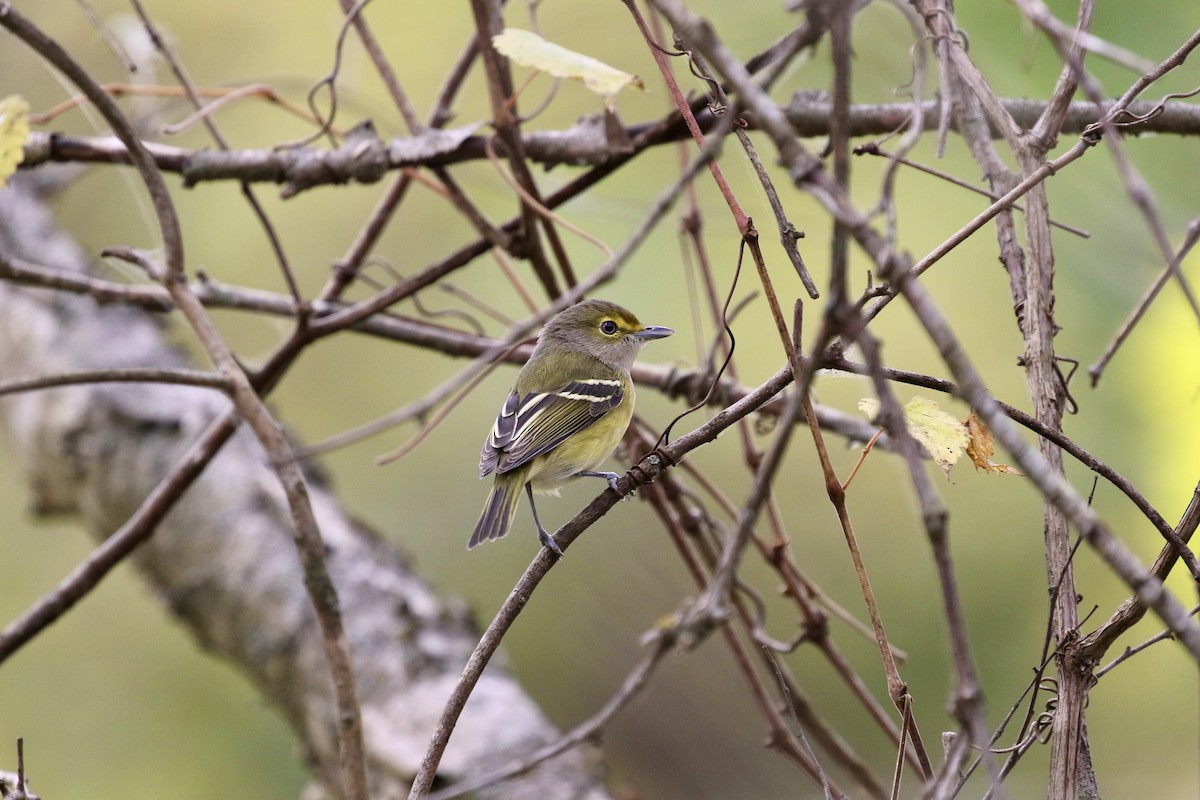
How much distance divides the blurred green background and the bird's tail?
63cm

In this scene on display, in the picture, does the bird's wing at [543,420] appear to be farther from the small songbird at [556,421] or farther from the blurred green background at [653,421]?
the blurred green background at [653,421]

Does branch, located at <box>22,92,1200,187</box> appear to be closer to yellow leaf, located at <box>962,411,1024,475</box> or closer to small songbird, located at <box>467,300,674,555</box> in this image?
small songbird, located at <box>467,300,674,555</box>

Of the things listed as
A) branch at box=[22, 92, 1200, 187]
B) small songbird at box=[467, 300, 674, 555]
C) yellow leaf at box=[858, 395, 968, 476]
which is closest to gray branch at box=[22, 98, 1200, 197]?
branch at box=[22, 92, 1200, 187]

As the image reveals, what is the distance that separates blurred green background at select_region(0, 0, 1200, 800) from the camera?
294 cm

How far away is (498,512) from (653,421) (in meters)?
1.63

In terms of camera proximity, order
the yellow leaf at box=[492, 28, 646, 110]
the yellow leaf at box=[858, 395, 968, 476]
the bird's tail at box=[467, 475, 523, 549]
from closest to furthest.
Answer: the yellow leaf at box=[858, 395, 968, 476] < the yellow leaf at box=[492, 28, 646, 110] < the bird's tail at box=[467, 475, 523, 549]

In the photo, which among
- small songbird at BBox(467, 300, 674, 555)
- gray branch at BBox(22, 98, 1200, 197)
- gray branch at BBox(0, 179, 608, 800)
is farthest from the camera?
gray branch at BBox(0, 179, 608, 800)

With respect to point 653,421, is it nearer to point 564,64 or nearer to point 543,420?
point 543,420

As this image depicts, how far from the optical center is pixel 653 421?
415cm

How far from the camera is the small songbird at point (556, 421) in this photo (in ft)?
8.68

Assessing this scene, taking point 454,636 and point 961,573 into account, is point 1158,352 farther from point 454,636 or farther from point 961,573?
point 454,636

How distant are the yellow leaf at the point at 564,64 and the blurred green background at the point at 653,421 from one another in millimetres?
490

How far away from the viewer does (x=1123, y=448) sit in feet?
9.99

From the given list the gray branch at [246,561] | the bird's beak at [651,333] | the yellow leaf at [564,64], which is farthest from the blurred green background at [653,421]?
the yellow leaf at [564,64]
